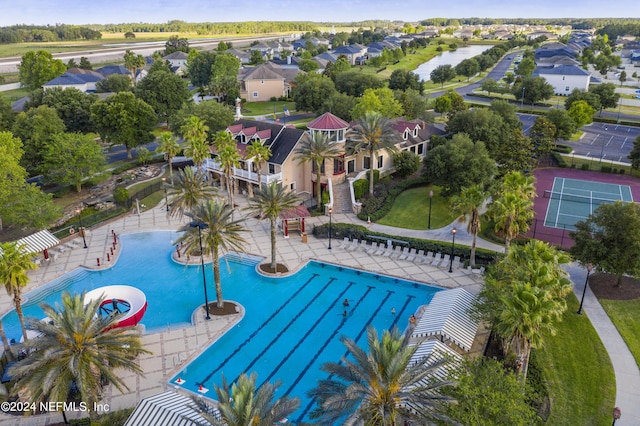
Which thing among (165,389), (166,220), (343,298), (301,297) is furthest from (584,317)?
(166,220)

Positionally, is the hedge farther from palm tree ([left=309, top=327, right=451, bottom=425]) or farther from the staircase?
palm tree ([left=309, top=327, right=451, bottom=425])

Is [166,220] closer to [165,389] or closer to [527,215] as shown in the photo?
[165,389]

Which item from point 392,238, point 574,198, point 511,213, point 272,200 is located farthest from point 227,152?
point 574,198

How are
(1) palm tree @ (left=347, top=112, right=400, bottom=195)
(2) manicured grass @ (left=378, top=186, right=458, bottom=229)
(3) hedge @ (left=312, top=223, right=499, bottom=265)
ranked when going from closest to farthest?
(3) hedge @ (left=312, top=223, right=499, bottom=265), (2) manicured grass @ (left=378, top=186, right=458, bottom=229), (1) palm tree @ (left=347, top=112, right=400, bottom=195)

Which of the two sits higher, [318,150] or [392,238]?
[318,150]

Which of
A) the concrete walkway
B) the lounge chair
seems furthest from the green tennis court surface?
the lounge chair

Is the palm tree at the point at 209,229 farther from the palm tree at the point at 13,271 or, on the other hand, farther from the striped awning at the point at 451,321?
the striped awning at the point at 451,321

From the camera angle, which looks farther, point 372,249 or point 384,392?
point 372,249

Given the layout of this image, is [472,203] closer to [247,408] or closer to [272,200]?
[272,200]
